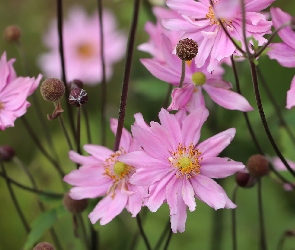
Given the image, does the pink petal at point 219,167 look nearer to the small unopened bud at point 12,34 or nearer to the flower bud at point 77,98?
the flower bud at point 77,98

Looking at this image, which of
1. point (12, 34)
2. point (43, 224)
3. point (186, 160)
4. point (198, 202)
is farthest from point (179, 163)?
point (198, 202)

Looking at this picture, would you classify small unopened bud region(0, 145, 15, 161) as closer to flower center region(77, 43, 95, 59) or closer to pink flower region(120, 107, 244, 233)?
pink flower region(120, 107, 244, 233)

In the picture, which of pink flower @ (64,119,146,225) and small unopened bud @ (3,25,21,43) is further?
small unopened bud @ (3,25,21,43)

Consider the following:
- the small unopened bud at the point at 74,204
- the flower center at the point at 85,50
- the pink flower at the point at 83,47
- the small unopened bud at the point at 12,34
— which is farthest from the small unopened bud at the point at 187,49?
the flower center at the point at 85,50

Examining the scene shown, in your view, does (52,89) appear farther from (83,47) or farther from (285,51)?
(83,47)

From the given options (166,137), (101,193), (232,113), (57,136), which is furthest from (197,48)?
(57,136)

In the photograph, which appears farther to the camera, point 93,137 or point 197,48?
point 93,137

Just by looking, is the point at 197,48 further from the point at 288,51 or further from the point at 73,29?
the point at 73,29

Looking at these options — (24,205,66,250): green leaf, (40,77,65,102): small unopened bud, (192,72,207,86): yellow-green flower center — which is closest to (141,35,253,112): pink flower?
(192,72,207,86): yellow-green flower center
